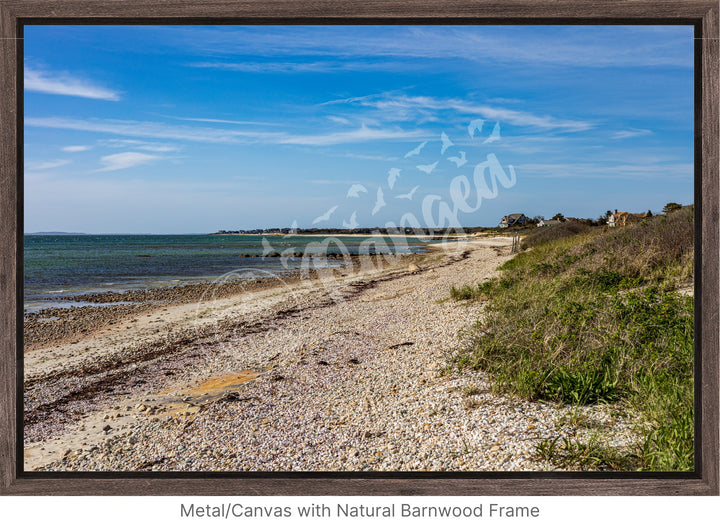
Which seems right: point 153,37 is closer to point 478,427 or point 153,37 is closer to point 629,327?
point 478,427

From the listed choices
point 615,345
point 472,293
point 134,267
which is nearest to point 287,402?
point 615,345

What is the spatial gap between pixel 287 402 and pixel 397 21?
3.23 metres

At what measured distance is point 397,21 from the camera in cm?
283

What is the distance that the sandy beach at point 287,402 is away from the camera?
3082 mm

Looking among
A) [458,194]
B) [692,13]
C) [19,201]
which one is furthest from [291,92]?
[692,13]

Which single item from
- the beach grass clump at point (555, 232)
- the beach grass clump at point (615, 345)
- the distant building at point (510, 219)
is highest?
the beach grass clump at point (555, 232)

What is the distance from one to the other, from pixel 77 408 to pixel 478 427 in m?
4.18

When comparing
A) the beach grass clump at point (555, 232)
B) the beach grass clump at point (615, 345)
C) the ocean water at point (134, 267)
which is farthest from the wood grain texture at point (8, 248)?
the beach grass clump at point (555, 232)

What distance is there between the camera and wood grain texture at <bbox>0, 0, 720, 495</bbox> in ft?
8.74

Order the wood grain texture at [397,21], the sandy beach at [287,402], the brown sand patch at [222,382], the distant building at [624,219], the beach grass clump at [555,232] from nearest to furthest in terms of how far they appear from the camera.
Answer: the wood grain texture at [397,21]
the sandy beach at [287,402]
the brown sand patch at [222,382]
the distant building at [624,219]
the beach grass clump at [555,232]

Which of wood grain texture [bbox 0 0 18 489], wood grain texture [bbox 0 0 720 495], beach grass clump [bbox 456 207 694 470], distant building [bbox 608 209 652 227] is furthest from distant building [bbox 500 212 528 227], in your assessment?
wood grain texture [bbox 0 0 18 489]

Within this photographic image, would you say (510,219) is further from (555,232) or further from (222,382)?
(555,232)

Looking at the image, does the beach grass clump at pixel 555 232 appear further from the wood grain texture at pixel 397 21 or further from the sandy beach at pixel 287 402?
the wood grain texture at pixel 397 21

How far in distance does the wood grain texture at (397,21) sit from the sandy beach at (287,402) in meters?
0.20
